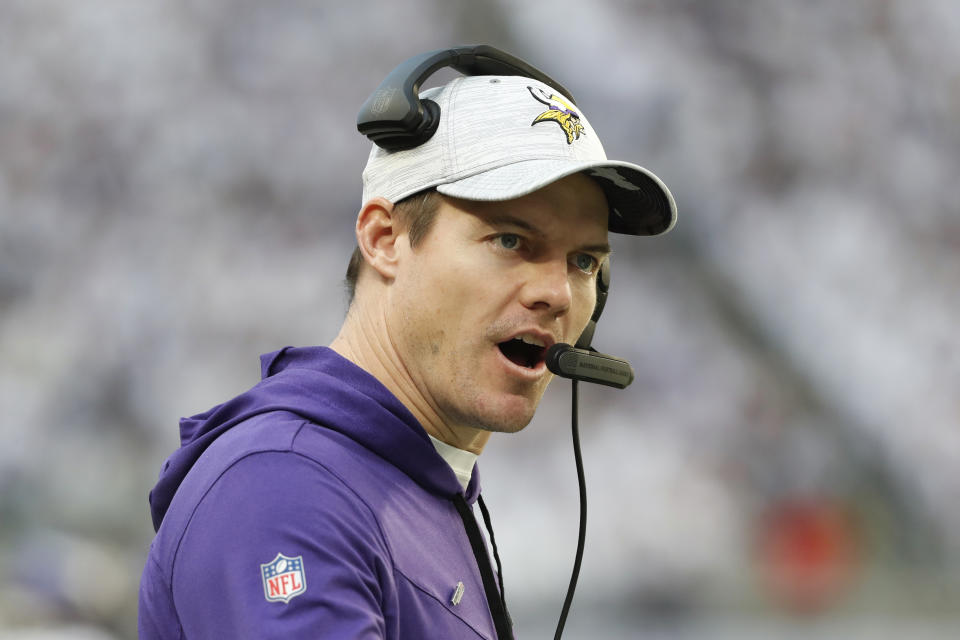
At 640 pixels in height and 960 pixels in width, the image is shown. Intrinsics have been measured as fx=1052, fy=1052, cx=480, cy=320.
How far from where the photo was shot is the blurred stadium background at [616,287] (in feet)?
9.99

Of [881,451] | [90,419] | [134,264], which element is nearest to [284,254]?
[134,264]

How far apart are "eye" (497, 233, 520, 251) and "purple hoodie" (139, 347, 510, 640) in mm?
146

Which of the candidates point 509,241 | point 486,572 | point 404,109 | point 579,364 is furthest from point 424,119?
point 486,572

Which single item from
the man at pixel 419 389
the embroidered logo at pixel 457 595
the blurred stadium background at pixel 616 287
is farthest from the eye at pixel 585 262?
the blurred stadium background at pixel 616 287

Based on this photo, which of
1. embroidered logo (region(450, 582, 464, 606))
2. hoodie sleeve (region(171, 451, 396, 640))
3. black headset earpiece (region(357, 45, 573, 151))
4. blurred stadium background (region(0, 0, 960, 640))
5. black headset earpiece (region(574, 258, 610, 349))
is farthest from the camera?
blurred stadium background (region(0, 0, 960, 640))

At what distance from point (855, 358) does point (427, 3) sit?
1890mm

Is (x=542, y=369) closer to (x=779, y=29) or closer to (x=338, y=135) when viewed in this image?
(x=338, y=135)

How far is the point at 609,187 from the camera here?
2.87ft

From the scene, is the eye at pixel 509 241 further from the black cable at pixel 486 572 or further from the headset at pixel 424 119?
the black cable at pixel 486 572

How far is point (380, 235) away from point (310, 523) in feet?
1.04

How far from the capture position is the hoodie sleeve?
0.59m

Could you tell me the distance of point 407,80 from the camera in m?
0.85

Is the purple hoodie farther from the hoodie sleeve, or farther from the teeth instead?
the teeth

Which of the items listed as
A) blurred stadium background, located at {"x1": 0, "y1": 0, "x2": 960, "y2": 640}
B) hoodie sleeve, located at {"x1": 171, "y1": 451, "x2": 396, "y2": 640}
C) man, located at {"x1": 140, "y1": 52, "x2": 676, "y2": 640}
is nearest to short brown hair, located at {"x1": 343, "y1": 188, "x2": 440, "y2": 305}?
man, located at {"x1": 140, "y1": 52, "x2": 676, "y2": 640}
